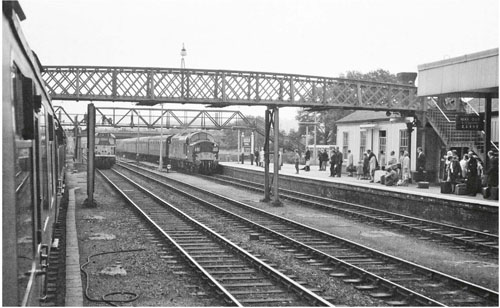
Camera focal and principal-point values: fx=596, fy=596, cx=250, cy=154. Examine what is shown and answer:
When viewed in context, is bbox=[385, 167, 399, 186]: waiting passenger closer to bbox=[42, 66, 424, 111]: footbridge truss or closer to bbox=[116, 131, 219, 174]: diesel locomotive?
bbox=[42, 66, 424, 111]: footbridge truss

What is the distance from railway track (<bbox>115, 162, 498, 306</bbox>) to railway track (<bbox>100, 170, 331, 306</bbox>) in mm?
981

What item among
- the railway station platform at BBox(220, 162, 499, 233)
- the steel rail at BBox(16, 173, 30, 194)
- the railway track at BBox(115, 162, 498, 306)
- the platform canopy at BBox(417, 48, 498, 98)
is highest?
the platform canopy at BBox(417, 48, 498, 98)

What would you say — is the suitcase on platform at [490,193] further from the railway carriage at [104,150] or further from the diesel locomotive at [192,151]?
the railway carriage at [104,150]

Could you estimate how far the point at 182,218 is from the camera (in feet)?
53.0

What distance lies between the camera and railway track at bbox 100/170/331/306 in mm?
7656

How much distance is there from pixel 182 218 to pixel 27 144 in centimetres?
1267

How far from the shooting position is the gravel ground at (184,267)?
798 cm

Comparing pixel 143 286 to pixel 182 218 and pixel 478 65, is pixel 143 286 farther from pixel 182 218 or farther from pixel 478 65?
pixel 478 65

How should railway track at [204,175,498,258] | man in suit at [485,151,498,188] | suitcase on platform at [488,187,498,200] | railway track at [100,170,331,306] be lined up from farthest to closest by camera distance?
suitcase on platform at [488,187,498,200] → man in suit at [485,151,498,188] → railway track at [204,175,498,258] → railway track at [100,170,331,306]

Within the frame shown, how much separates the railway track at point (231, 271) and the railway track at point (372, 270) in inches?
38.6

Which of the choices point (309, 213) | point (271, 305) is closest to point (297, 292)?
point (271, 305)

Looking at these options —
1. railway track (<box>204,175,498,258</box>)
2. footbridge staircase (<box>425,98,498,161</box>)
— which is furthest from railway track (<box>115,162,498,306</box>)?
footbridge staircase (<box>425,98,498,161</box>)

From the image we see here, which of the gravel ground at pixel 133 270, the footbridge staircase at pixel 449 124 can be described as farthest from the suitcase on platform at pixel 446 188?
A: the gravel ground at pixel 133 270

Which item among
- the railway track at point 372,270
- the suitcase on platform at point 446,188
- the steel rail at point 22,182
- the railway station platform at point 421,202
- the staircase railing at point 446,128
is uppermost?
the staircase railing at point 446,128
